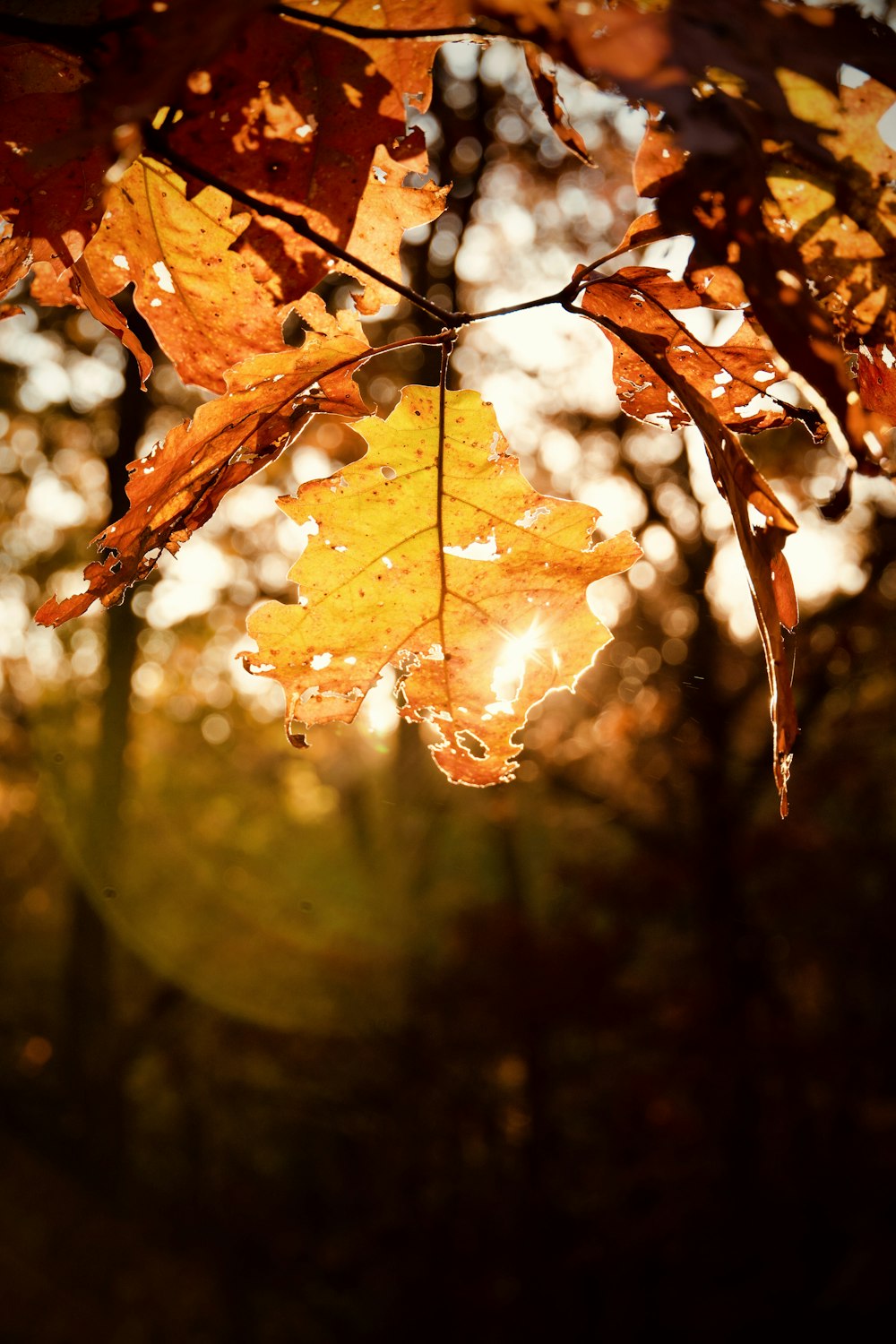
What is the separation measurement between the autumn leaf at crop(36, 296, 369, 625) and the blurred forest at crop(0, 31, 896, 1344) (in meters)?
0.32

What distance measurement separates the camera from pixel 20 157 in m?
0.79

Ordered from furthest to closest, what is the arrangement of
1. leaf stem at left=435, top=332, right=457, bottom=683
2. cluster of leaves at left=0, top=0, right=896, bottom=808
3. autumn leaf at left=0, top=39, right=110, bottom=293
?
leaf stem at left=435, top=332, right=457, bottom=683
autumn leaf at left=0, top=39, right=110, bottom=293
cluster of leaves at left=0, top=0, right=896, bottom=808

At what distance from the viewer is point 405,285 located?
0.81 metres

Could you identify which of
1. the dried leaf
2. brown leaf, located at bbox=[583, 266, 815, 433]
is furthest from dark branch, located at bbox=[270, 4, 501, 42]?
brown leaf, located at bbox=[583, 266, 815, 433]

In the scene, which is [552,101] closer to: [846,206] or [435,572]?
[846,206]

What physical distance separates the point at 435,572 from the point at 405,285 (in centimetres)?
30

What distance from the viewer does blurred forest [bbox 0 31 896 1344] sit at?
18.8ft

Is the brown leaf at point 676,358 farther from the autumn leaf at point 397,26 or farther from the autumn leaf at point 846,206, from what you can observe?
the autumn leaf at point 397,26

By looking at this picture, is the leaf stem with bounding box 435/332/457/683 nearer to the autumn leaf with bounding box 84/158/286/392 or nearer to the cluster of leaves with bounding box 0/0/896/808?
the cluster of leaves with bounding box 0/0/896/808

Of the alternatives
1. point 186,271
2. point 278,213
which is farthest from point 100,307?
point 278,213

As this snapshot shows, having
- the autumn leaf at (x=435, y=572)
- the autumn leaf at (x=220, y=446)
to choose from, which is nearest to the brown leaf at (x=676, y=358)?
the autumn leaf at (x=435, y=572)

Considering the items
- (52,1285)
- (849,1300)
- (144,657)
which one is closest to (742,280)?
(849,1300)

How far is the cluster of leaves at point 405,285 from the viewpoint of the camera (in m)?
0.49

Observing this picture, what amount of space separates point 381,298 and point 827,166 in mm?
469
